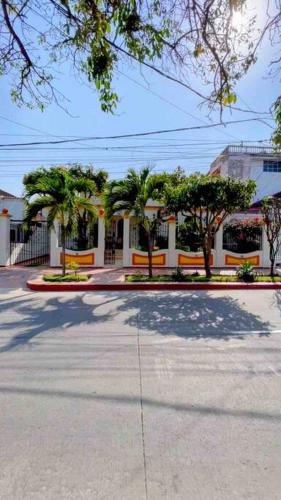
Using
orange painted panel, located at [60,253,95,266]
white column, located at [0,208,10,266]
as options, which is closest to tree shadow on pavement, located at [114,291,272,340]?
orange painted panel, located at [60,253,95,266]

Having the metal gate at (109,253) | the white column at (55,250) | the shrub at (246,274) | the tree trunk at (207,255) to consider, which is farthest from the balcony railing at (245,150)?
the shrub at (246,274)

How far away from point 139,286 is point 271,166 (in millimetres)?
23334

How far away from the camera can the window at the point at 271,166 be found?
29.9 meters

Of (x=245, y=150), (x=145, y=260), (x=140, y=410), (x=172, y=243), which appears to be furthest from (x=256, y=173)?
(x=140, y=410)

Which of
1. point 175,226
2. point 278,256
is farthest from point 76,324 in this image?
point 278,256

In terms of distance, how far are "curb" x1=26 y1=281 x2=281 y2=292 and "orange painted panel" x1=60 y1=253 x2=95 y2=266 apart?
4.54 meters

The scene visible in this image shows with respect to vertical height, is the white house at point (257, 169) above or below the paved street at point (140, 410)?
above

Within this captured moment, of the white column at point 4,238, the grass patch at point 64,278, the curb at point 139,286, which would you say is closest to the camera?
the curb at point 139,286

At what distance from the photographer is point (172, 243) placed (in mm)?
16141

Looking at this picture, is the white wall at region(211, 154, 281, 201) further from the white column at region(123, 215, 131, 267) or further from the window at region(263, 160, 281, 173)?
the white column at region(123, 215, 131, 267)

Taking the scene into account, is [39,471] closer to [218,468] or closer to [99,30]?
[218,468]

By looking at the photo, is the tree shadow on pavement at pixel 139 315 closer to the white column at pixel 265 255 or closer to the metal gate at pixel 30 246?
the white column at pixel 265 255

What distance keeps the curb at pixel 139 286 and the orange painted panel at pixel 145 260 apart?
15.4 ft

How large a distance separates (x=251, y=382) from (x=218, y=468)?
1.67m
